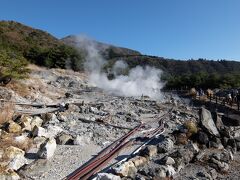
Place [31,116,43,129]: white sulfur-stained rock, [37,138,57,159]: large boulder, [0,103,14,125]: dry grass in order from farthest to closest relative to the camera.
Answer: [0,103,14,125]: dry grass, [31,116,43,129]: white sulfur-stained rock, [37,138,57,159]: large boulder

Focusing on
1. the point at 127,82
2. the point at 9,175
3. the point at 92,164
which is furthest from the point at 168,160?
the point at 127,82

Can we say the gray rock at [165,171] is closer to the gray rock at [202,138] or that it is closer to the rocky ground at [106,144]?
the rocky ground at [106,144]

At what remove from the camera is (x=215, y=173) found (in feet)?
36.9

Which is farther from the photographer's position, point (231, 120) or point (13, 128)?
point (231, 120)

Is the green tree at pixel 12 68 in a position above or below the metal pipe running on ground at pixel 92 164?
above

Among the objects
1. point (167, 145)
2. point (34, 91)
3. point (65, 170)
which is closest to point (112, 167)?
point (65, 170)

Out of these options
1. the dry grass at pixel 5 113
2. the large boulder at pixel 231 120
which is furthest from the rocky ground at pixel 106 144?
A: the large boulder at pixel 231 120

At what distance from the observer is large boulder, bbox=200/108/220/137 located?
51.9ft

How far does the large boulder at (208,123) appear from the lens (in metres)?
15.8

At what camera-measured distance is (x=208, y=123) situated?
16.6 meters

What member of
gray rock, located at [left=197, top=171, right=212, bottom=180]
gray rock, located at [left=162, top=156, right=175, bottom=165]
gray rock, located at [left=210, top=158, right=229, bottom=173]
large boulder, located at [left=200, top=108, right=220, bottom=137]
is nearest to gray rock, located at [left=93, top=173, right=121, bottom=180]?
gray rock, located at [left=162, top=156, right=175, bottom=165]

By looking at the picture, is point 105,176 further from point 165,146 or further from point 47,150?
point 165,146

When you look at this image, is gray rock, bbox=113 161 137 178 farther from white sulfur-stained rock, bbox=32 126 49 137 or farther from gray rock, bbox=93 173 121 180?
white sulfur-stained rock, bbox=32 126 49 137

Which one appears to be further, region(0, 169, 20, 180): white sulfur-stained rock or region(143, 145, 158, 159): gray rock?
region(143, 145, 158, 159): gray rock
